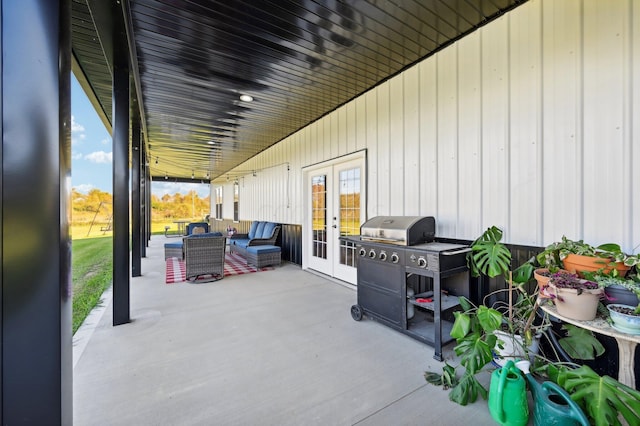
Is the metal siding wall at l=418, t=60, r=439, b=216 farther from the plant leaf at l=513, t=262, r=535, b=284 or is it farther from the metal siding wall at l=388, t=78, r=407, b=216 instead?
the plant leaf at l=513, t=262, r=535, b=284

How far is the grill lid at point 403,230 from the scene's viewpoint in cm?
258

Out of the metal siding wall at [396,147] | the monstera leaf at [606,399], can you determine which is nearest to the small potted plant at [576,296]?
the monstera leaf at [606,399]

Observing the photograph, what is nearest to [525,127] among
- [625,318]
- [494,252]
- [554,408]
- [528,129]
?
[528,129]

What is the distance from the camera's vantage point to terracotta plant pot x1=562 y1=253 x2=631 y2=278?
153cm

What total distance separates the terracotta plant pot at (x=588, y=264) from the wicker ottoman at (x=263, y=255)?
4.89 metres

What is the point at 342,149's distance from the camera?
444 centimetres

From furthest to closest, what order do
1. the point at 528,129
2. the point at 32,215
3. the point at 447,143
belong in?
the point at 447,143 → the point at 528,129 → the point at 32,215

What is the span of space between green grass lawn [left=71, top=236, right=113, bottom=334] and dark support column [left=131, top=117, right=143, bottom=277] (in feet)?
1.27

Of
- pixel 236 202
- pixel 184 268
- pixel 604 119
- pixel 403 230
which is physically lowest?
pixel 184 268

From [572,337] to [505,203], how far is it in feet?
3.66

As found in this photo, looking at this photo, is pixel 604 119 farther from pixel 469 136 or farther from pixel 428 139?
pixel 428 139

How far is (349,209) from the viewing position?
441cm

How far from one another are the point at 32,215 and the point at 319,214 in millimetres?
4423

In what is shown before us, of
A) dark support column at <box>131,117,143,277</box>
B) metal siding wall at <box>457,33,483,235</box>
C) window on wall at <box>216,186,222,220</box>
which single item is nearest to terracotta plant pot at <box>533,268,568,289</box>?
metal siding wall at <box>457,33,483,235</box>
